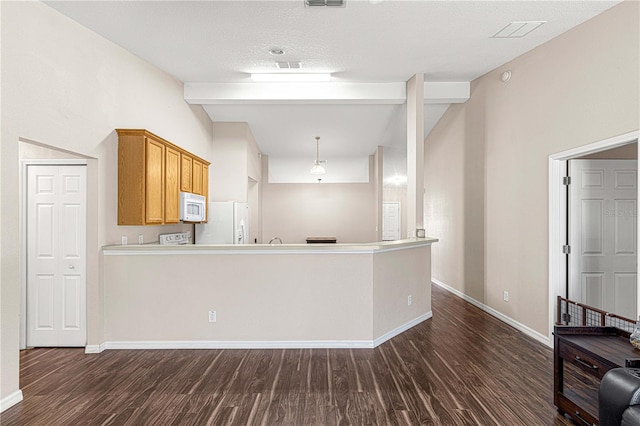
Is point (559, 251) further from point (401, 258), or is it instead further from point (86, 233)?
point (86, 233)

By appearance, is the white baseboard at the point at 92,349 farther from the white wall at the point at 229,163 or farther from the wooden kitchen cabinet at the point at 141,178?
the white wall at the point at 229,163

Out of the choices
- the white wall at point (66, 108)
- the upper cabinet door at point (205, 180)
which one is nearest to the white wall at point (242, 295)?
the white wall at point (66, 108)

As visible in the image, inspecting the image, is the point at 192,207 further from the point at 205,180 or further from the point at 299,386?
the point at 299,386

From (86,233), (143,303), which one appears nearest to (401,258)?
(143,303)

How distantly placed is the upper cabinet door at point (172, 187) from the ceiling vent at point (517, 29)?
12.8 feet

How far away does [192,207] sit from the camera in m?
5.17

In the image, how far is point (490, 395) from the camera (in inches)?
113

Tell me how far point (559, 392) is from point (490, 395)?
18.4 inches

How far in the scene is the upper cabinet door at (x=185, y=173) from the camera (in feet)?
16.4

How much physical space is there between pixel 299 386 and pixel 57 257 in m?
2.89

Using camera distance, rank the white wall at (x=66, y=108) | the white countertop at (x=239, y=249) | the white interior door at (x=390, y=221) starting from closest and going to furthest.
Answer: the white wall at (x=66, y=108)
the white countertop at (x=239, y=249)
the white interior door at (x=390, y=221)

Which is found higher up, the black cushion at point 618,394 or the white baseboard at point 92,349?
the black cushion at point 618,394

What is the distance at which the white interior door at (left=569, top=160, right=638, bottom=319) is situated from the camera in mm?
3885

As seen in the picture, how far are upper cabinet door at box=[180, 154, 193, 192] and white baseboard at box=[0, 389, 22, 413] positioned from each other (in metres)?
2.76
